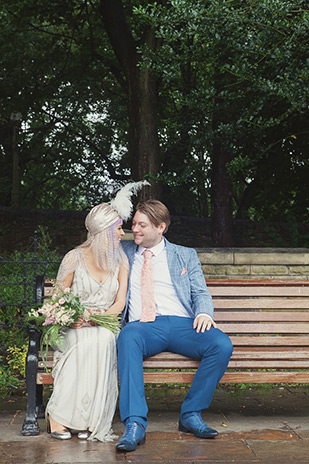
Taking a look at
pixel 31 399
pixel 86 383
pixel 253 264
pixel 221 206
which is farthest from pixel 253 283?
pixel 221 206

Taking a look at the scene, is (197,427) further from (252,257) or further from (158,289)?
(252,257)

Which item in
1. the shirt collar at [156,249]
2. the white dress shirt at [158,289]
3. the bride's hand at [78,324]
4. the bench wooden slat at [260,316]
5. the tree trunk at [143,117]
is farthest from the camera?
the tree trunk at [143,117]

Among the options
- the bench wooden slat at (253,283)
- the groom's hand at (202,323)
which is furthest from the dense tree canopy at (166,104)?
the groom's hand at (202,323)

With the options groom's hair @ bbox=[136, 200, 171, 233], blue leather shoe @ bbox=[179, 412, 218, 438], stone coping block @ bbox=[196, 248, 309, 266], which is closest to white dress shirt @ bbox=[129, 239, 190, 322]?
groom's hair @ bbox=[136, 200, 171, 233]

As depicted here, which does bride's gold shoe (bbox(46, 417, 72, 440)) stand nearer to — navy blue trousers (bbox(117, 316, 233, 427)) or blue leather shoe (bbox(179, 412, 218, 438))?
navy blue trousers (bbox(117, 316, 233, 427))

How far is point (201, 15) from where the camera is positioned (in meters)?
6.81

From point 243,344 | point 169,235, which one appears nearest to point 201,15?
point 243,344

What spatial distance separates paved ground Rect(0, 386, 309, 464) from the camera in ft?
12.1

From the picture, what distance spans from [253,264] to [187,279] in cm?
177

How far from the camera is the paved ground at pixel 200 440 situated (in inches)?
145

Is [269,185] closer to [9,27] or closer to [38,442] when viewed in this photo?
[9,27]

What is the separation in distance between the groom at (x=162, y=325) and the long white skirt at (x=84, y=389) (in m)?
0.14

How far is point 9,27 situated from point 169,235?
7.02 meters

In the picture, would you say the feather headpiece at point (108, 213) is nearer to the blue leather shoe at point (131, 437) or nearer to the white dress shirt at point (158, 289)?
the white dress shirt at point (158, 289)
